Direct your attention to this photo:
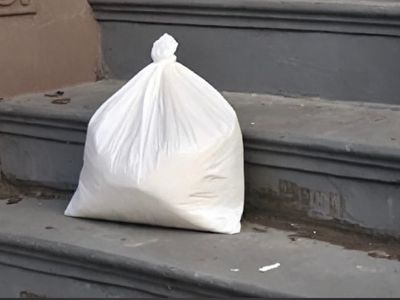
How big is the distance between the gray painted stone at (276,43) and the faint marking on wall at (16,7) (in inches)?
9.1

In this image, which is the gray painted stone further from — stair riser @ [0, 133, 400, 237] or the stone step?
stair riser @ [0, 133, 400, 237]

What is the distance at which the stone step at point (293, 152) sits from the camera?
2309 millimetres

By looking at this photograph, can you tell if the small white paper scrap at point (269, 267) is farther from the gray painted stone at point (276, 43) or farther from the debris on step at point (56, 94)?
the debris on step at point (56, 94)

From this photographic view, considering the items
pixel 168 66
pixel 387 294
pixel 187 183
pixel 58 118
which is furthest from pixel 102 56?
pixel 387 294

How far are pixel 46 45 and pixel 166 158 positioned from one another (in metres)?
0.91

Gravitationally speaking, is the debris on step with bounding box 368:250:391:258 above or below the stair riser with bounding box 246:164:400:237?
below

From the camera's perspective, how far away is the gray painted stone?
8.86ft

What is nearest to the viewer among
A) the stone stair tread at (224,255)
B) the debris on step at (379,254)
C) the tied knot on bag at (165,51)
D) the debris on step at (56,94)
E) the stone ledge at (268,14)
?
the stone stair tread at (224,255)

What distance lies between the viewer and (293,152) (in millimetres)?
2398

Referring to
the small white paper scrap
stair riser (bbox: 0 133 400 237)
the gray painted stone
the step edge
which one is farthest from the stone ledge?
the step edge

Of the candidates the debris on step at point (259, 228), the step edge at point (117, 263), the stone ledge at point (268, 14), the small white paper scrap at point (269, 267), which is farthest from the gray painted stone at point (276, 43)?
the step edge at point (117, 263)

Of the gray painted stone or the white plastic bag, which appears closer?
the white plastic bag

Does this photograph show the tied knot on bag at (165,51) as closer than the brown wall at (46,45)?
Yes

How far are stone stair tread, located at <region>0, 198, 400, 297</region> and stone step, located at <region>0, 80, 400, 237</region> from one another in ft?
0.33
